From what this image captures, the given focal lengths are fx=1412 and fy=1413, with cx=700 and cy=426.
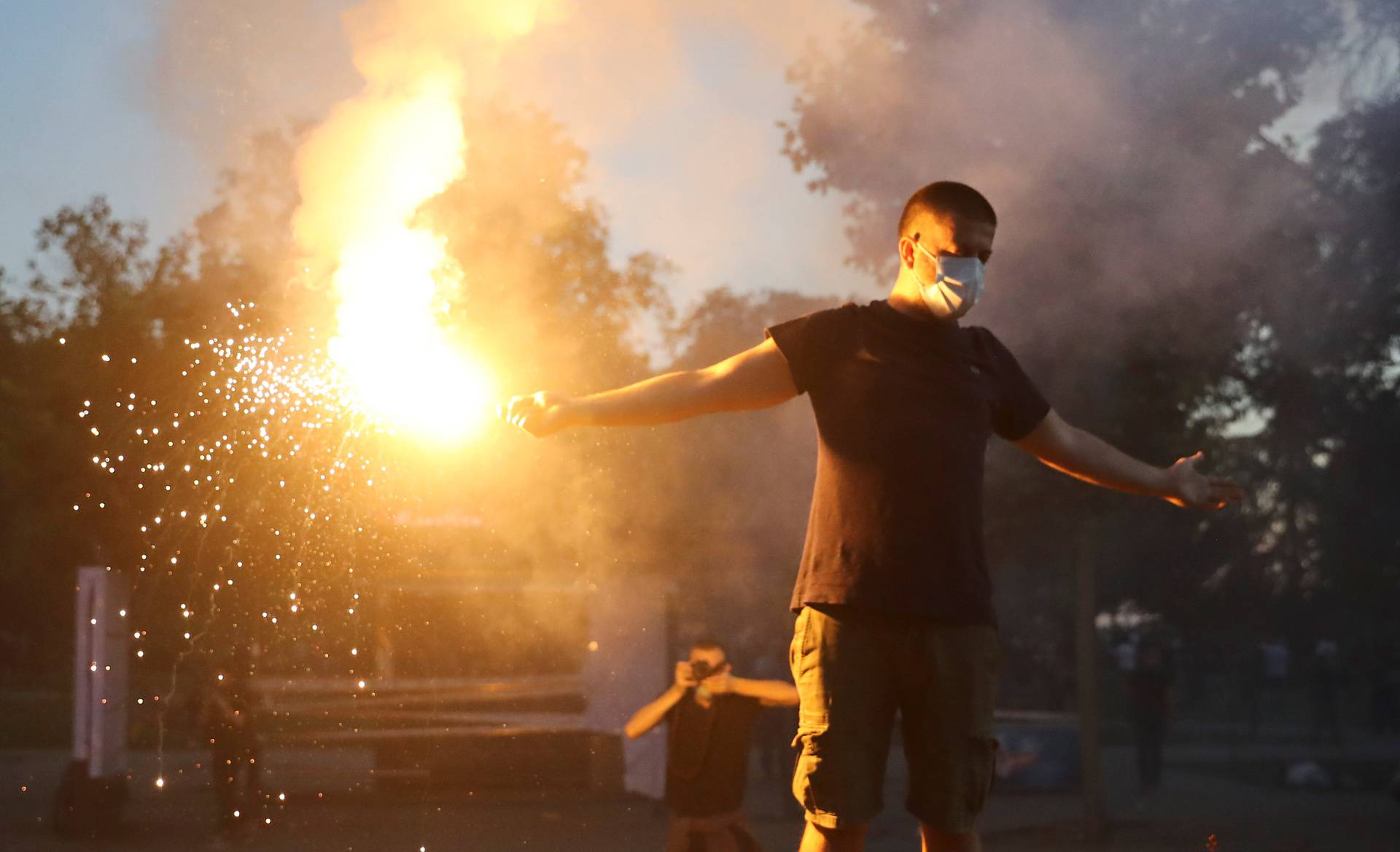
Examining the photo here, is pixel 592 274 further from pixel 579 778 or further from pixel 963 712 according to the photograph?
pixel 963 712

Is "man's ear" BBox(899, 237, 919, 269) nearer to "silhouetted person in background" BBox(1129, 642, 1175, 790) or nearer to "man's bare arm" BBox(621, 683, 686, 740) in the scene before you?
"man's bare arm" BBox(621, 683, 686, 740)

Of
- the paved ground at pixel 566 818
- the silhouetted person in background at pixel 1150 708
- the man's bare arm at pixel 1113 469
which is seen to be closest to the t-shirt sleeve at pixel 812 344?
the man's bare arm at pixel 1113 469

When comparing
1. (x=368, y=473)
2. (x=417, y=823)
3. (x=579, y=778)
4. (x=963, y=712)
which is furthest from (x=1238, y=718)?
(x=963, y=712)

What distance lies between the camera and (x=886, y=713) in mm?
2154

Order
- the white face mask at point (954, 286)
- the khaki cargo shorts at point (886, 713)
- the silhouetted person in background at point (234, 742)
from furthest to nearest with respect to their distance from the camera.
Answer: the silhouetted person in background at point (234, 742), the white face mask at point (954, 286), the khaki cargo shorts at point (886, 713)

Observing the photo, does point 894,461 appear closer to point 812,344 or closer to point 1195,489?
point 812,344

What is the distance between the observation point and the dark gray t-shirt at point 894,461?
7.02 ft

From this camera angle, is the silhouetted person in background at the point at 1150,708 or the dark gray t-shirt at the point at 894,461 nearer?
the dark gray t-shirt at the point at 894,461

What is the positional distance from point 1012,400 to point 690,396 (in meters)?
0.55

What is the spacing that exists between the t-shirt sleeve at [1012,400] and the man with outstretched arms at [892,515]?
0.04ft

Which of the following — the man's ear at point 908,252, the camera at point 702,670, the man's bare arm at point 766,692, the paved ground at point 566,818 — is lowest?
the paved ground at point 566,818

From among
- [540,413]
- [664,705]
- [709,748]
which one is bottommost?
[709,748]

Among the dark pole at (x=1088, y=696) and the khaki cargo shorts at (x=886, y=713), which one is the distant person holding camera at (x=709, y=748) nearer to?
the khaki cargo shorts at (x=886, y=713)

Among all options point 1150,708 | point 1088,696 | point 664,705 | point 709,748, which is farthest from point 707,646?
point 1150,708
